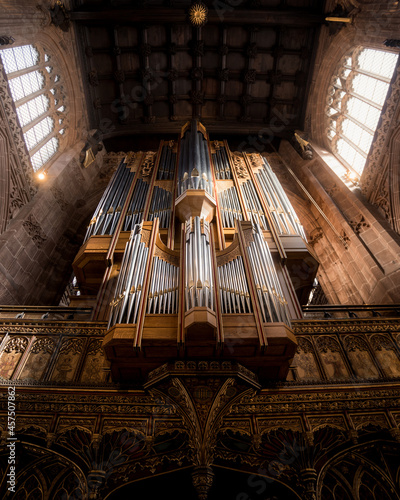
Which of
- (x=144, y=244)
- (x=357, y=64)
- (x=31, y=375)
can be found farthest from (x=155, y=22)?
(x=31, y=375)

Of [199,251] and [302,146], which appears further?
[302,146]

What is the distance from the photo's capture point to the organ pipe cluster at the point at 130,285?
16.8 ft

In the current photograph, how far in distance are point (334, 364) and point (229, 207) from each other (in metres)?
5.31

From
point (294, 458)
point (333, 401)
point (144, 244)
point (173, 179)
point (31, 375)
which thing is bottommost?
point (294, 458)

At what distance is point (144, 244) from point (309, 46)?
12151 millimetres

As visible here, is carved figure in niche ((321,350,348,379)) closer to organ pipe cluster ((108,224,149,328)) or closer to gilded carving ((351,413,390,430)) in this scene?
gilded carving ((351,413,390,430))

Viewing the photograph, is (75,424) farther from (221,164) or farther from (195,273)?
(221,164)

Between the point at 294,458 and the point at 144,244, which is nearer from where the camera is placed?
the point at 294,458

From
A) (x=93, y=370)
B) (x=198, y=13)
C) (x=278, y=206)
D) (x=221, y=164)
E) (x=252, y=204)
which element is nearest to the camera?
(x=93, y=370)

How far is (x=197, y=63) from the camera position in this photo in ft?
48.1

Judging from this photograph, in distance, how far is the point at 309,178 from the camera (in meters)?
12.3

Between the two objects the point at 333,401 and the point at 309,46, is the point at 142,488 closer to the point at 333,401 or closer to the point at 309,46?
the point at 333,401

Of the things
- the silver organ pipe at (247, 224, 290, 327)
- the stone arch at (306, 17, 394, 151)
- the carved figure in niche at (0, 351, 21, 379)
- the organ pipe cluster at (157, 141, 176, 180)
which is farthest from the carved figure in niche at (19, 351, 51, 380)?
the stone arch at (306, 17, 394, 151)

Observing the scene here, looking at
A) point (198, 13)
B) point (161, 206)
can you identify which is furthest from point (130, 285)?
point (198, 13)
